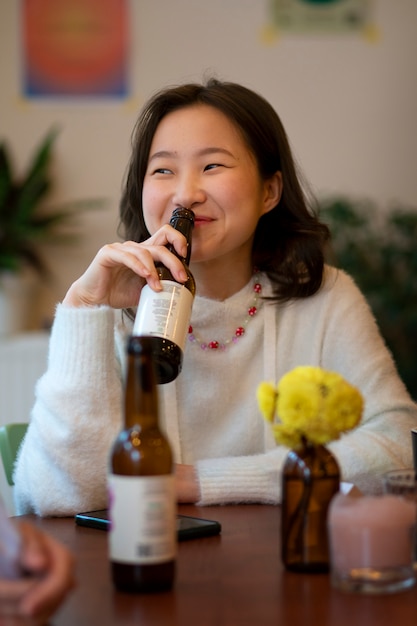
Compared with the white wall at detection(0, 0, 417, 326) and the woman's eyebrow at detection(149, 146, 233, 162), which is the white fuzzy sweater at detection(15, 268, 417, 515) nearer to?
the woman's eyebrow at detection(149, 146, 233, 162)

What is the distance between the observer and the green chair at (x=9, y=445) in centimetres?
143

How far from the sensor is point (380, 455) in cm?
Result: 128

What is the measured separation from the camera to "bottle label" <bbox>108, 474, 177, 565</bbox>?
0.73 metres

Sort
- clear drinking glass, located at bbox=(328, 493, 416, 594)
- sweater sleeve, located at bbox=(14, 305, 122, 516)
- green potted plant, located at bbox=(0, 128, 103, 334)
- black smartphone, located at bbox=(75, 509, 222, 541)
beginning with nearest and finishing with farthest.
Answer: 1. clear drinking glass, located at bbox=(328, 493, 416, 594)
2. black smartphone, located at bbox=(75, 509, 222, 541)
3. sweater sleeve, located at bbox=(14, 305, 122, 516)
4. green potted plant, located at bbox=(0, 128, 103, 334)

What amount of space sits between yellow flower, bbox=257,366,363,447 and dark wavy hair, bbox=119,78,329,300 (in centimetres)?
79

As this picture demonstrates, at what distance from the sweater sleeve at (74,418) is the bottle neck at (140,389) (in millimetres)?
485

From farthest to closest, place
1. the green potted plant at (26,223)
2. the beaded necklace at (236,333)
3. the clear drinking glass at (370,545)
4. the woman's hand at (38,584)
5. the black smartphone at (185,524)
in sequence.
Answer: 1. the green potted plant at (26,223)
2. the beaded necklace at (236,333)
3. the black smartphone at (185,524)
4. the clear drinking glass at (370,545)
5. the woman's hand at (38,584)

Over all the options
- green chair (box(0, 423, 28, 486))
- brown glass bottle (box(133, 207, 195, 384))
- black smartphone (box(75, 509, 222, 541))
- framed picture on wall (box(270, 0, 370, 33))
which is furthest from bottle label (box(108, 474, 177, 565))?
framed picture on wall (box(270, 0, 370, 33))

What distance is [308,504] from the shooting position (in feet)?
2.71

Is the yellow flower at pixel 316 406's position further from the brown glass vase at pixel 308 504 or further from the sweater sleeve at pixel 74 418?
the sweater sleeve at pixel 74 418

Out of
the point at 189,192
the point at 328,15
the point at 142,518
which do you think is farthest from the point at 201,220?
the point at 328,15

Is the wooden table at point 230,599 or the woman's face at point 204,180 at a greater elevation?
the woman's face at point 204,180

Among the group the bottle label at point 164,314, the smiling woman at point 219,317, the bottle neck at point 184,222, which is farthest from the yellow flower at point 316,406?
the bottle neck at point 184,222

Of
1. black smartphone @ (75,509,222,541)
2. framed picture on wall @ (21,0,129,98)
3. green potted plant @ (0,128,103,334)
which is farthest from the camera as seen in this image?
framed picture on wall @ (21,0,129,98)
